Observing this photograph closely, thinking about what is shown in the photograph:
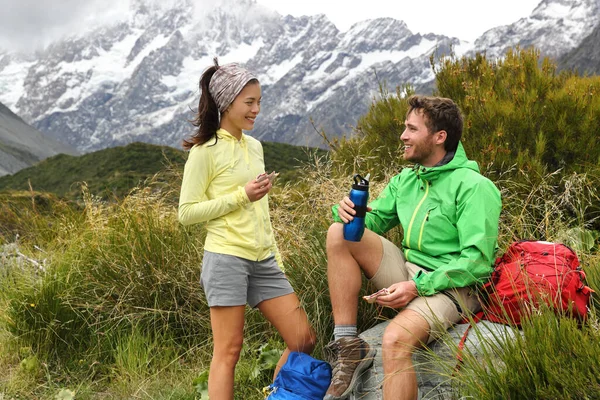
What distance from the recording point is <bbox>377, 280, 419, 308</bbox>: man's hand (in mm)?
2705

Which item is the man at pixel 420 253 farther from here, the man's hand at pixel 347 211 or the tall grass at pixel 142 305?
the tall grass at pixel 142 305

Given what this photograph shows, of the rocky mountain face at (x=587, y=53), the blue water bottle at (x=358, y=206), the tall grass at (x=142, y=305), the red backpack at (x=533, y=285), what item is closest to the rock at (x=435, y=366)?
the red backpack at (x=533, y=285)

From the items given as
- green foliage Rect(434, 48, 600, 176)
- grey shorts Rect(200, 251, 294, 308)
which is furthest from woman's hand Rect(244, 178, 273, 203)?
green foliage Rect(434, 48, 600, 176)

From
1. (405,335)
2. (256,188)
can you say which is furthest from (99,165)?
(405,335)

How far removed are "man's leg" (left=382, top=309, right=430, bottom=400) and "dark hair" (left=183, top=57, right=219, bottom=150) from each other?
1.26 m

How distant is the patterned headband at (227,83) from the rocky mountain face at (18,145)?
104 m

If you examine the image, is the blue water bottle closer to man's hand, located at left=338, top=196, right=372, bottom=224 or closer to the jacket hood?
man's hand, located at left=338, top=196, right=372, bottom=224

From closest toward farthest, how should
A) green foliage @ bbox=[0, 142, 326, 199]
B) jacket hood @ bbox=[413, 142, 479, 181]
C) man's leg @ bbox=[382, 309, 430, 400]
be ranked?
man's leg @ bbox=[382, 309, 430, 400] → jacket hood @ bbox=[413, 142, 479, 181] → green foliage @ bbox=[0, 142, 326, 199]

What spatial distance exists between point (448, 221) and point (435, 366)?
0.67 metres

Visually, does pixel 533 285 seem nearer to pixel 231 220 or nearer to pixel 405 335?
pixel 405 335

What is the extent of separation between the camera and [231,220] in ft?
9.53

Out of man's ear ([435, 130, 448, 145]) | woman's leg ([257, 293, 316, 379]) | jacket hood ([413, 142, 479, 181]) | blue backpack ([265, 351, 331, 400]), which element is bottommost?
blue backpack ([265, 351, 331, 400])

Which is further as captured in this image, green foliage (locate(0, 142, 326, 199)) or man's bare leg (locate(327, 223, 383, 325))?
green foliage (locate(0, 142, 326, 199))

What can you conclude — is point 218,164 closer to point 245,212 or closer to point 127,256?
point 245,212
